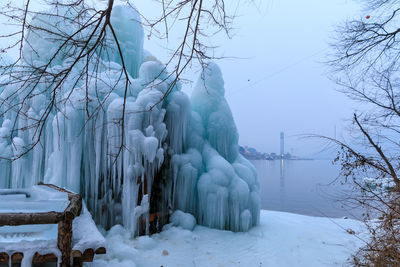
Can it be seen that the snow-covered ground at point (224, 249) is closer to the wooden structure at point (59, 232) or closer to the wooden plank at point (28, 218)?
the wooden structure at point (59, 232)

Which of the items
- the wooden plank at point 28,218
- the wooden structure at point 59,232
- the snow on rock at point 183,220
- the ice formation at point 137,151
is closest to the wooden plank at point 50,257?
the wooden structure at point 59,232

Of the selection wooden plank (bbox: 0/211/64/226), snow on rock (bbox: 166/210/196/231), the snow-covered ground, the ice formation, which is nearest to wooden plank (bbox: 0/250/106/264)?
wooden plank (bbox: 0/211/64/226)

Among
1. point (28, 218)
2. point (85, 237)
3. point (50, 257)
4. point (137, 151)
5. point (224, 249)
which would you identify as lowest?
point (224, 249)

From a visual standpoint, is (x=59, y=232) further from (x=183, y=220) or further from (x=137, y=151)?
(x=183, y=220)

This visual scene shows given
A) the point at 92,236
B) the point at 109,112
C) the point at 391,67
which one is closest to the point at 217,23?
the point at 391,67

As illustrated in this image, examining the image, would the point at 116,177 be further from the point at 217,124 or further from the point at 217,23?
the point at 217,23

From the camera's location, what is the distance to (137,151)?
6082 millimetres

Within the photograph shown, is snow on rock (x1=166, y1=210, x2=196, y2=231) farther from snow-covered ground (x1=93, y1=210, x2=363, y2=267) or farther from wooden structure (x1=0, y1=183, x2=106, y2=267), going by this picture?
wooden structure (x1=0, y1=183, x2=106, y2=267)

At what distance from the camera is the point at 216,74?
8688mm

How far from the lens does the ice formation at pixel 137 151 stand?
6002 mm

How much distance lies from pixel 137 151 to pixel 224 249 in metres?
3.09

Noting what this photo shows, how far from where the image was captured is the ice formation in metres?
6.00

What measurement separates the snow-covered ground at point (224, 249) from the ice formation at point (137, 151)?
45 centimetres

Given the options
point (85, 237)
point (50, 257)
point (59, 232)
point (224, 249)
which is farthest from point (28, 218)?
point (224, 249)
